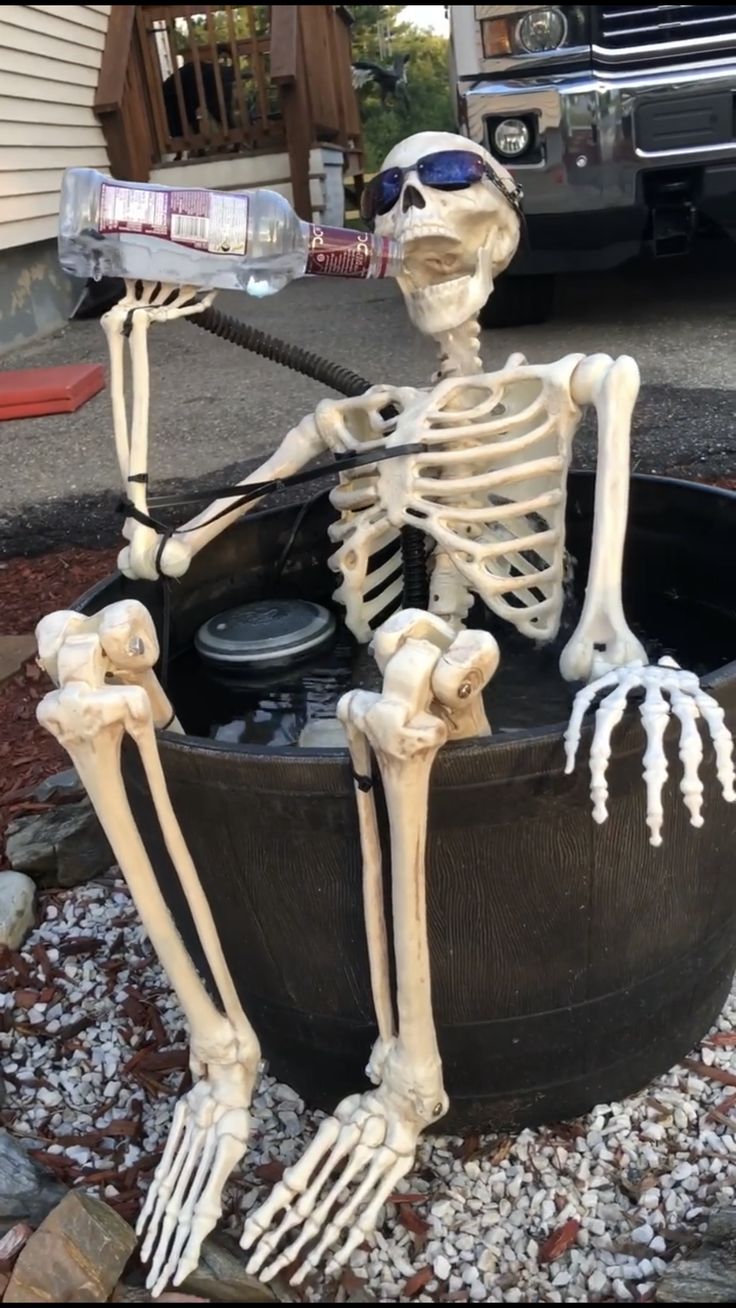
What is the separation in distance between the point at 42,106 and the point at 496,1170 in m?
7.63

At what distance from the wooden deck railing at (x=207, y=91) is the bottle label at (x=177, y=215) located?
775cm

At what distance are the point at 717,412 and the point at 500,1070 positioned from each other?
3282 millimetres

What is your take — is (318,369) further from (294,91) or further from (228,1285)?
(294,91)

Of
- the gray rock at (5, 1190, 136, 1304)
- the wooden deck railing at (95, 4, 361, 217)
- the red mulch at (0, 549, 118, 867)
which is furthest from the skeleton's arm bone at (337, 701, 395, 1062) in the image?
the wooden deck railing at (95, 4, 361, 217)

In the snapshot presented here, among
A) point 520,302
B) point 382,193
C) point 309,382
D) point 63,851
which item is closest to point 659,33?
point 520,302

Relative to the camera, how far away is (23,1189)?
171cm

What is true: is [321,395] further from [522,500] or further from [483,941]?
[483,941]

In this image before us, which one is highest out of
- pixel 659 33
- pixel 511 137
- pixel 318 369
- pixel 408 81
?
pixel 408 81

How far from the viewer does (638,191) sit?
474cm

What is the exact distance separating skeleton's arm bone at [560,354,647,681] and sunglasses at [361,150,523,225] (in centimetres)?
44

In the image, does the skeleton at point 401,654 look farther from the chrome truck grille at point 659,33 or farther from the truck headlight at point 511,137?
the chrome truck grille at point 659,33

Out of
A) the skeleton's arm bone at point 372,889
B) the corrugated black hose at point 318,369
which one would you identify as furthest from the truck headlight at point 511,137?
the skeleton's arm bone at point 372,889

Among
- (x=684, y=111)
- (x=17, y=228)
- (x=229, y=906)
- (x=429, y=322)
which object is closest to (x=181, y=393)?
(x=17, y=228)

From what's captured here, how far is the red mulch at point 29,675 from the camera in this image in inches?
112
